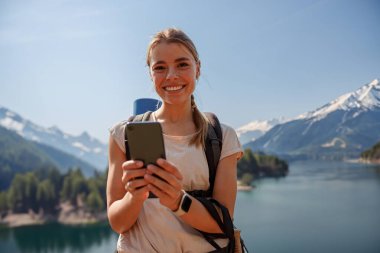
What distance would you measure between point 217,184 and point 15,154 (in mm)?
90028

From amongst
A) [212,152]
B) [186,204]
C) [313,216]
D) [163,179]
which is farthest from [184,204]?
[313,216]

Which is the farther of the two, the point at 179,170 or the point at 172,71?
the point at 172,71

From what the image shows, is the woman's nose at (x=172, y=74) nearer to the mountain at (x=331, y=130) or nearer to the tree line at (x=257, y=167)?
the tree line at (x=257, y=167)

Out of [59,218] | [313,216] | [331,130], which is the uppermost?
[331,130]

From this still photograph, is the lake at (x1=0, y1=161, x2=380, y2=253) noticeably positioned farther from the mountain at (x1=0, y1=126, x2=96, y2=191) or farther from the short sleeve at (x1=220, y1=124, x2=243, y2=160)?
the mountain at (x1=0, y1=126, x2=96, y2=191)

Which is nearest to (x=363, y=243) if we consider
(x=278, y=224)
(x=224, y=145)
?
(x=278, y=224)

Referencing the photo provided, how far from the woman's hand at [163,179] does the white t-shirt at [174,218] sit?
0.59 ft

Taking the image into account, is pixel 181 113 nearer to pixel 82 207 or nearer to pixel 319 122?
pixel 82 207

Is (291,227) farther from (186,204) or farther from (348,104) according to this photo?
(348,104)

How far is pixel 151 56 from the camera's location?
3.99 ft

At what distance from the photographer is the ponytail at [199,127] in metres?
1.18

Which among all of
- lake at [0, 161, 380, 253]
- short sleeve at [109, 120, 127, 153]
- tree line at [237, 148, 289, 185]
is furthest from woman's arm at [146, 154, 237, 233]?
tree line at [237, 148, 289, 185]

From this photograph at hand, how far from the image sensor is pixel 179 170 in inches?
40.7

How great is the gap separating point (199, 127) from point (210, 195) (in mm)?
222
